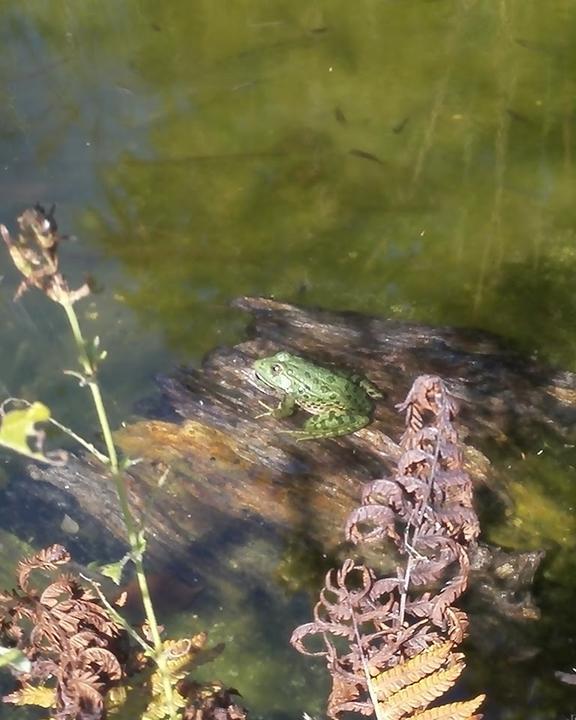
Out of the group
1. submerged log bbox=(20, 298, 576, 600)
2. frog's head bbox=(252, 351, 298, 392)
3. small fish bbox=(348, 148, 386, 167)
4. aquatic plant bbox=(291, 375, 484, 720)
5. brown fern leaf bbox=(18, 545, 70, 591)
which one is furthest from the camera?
small fish bbox=(348, 148, 386, 167)

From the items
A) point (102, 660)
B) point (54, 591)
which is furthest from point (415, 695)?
point (54, 591)

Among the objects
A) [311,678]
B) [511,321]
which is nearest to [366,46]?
[511,321]

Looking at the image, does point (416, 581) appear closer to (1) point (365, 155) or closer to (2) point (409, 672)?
(2) point (409, 672)

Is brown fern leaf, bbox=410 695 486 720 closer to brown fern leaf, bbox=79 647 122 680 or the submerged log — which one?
brown fern leaf, bbox=79 647 122 680

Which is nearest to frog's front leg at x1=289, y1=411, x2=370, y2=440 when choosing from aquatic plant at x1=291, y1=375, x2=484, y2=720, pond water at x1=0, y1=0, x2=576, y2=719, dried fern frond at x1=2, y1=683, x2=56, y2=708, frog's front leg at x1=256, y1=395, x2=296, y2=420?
frog's front leg at x1=256, y1=395, x2=296, y2=420

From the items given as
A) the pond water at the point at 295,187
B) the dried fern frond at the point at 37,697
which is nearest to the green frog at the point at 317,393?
the pond water at the point at 295,187

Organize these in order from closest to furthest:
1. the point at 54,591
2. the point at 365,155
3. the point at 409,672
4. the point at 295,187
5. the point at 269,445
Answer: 1. the point at 409,672
2. the point at 54,591
3. the point at 269,445
4. the point at 295,187
5. the point at 365,155

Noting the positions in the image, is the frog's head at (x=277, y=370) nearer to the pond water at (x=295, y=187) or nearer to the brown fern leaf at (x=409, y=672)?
the pond water at (x=295, y=187)
